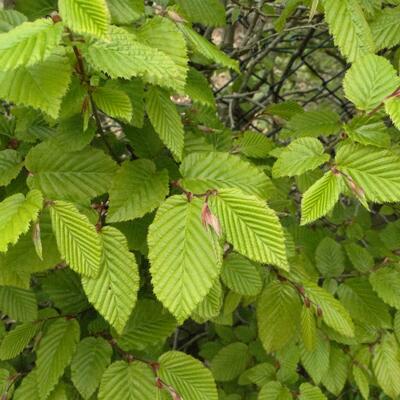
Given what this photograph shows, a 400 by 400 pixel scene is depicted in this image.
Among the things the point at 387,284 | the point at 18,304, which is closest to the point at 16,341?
the point at 18,304

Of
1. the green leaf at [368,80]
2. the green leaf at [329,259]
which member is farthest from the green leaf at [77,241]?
the green leaf at [329,259]

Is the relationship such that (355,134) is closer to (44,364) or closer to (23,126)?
(23,126)

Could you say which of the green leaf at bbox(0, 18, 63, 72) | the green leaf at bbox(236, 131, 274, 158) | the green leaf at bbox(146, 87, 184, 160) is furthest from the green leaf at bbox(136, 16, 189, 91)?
the green leaf at bbox(236, 131, 274, 158)

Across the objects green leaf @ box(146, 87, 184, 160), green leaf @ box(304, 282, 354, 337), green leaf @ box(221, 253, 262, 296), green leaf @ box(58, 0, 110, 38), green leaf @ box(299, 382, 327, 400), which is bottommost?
green leaf @ box(299, 382, 327, 400)

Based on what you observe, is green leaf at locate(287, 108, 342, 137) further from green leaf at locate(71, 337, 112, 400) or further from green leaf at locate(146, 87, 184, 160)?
green leaf at locate(71, 337, 112, 400)

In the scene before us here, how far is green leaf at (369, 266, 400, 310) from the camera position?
1.38m

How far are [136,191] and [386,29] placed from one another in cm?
73

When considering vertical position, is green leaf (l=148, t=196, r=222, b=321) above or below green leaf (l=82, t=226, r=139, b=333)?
above

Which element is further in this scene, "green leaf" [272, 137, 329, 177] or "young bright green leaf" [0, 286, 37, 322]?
"young bright green leaf" [0, 286, 37, 322]

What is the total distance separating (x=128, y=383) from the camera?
1009 millimetres

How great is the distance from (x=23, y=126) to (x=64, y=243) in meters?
0.39

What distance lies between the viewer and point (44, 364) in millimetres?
1079

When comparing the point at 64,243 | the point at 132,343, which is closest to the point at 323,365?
the point at 132,343

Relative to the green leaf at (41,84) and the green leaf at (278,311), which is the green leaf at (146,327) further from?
the green leaf at (41,84)
